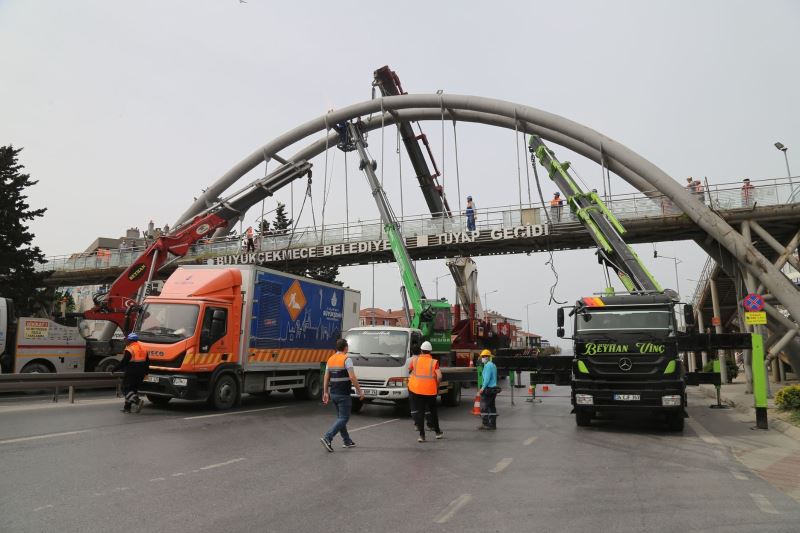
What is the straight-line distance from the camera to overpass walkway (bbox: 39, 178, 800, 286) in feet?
70.3

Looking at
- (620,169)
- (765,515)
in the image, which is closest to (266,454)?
(765,515)

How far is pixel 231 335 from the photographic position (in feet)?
46.2

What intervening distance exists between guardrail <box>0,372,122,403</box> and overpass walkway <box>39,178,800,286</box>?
24.1 ft

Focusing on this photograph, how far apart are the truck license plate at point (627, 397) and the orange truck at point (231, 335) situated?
29.5 feet

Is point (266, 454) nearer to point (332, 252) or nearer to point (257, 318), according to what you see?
point (257, 318)

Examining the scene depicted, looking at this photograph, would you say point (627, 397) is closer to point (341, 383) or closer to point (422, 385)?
point (422, 385)

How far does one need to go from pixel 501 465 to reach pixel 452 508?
254 cm

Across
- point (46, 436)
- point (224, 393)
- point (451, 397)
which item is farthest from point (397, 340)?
point (46, 436)

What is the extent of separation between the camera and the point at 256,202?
83.6 feet

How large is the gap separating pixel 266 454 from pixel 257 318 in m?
6.98

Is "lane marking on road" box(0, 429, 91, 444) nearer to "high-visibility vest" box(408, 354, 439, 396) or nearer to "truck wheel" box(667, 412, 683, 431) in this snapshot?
"high-visibility vest" box(408, 354, 439, 396)

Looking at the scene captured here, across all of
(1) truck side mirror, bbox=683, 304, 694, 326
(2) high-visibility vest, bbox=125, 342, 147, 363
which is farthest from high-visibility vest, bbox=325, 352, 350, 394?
(1) truck side mirror, bbox=683, 304, 694, 326

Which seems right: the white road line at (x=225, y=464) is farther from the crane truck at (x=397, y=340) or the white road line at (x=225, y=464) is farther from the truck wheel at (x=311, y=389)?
the truck wheel at (x=311, y=389)

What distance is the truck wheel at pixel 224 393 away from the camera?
13.4 m
